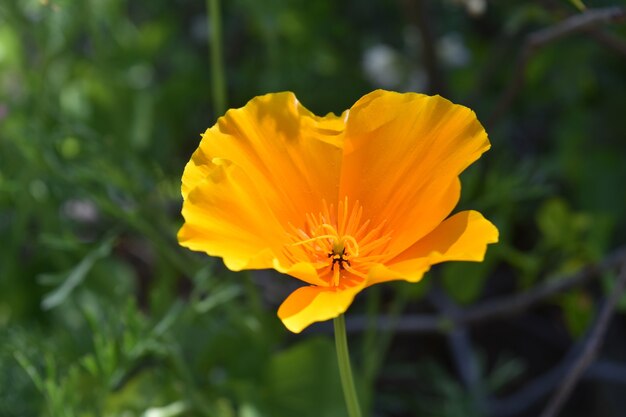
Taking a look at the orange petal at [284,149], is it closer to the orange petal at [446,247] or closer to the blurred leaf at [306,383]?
the orange petal at [446,247]

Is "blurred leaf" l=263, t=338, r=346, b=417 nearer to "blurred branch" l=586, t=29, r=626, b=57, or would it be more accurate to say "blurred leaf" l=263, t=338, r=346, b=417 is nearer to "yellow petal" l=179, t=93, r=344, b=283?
"yellow petal" l=179, t=93, r=344, b=283

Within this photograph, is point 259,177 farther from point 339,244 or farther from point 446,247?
point 446,247

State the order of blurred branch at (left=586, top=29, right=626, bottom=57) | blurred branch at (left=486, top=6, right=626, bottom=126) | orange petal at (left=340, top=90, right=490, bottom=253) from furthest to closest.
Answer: blurred branch at (left=586, top=29, right=626, bottom=57), blurred branch at (left=486, top=6, right=626, bottom=126), orange petal at (left=340, top=90, right=490, bottom=253)

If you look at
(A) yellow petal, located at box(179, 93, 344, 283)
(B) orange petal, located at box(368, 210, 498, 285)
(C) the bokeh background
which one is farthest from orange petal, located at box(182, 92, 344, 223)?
(C) the bokeh background

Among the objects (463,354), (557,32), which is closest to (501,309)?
(463,354)

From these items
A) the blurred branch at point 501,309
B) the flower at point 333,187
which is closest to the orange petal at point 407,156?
the flower at point 333,187
